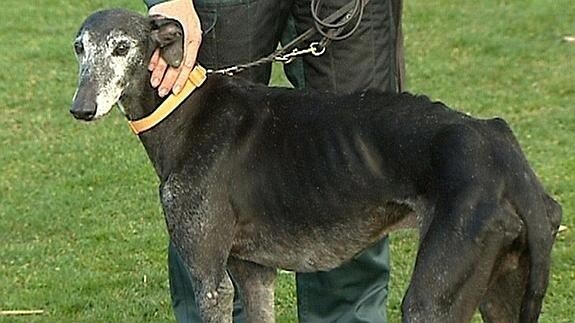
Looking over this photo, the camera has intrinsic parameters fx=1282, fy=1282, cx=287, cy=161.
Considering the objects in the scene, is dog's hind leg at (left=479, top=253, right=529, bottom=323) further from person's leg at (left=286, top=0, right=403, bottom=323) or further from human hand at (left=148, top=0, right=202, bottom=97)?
human hand at (left=148, top=0, right=202, bottom=97)

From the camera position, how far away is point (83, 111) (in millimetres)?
3461

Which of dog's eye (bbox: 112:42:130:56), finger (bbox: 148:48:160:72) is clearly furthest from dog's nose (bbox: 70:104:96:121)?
finger (bbox: 148:48:160:72)

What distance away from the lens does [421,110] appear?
363 cm

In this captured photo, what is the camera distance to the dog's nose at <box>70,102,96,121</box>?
136 inches

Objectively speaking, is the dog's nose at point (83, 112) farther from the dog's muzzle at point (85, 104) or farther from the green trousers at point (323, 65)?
the green trousers at point (323, 65)

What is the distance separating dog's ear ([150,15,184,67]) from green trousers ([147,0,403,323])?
282mm

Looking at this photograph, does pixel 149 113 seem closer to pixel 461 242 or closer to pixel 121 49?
pixel 121 49

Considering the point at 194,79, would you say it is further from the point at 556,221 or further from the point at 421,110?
the point at 556,221

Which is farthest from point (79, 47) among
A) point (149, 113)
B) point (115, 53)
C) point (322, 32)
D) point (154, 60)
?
point (322, 32)

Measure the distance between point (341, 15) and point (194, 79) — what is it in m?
0.61

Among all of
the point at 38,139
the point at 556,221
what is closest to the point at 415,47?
the point at 38,139

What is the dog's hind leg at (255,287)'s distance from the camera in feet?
13.8

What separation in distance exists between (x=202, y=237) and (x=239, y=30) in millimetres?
819

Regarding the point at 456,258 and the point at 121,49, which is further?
the point at 121,49
